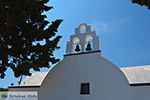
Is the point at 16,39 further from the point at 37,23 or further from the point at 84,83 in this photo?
the point at 84,83

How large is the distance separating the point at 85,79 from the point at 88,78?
172 mm

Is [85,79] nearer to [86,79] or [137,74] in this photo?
[86,79]

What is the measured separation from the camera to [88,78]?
28.6ft

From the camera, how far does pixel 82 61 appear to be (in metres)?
9.17

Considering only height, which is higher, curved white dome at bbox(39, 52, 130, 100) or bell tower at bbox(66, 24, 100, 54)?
bell tower at bbox(66, 24, 100, 54)

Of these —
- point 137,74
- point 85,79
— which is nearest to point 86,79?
point 85,79

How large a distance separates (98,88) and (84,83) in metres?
0.81

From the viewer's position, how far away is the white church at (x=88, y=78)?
319 inches

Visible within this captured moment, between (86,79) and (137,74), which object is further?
(137,74)

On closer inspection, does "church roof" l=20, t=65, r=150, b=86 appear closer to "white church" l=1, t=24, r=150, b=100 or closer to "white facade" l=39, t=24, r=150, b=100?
"white church" l=1, t=24, r=150, b=100

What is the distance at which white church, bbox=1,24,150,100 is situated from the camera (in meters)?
8.09

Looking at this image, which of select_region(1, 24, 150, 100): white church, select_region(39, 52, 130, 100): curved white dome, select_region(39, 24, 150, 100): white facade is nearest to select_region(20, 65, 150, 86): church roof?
select_region(1, 24, 150, 100): white church

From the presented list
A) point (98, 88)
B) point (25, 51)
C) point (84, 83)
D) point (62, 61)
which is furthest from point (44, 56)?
point (98, 88)

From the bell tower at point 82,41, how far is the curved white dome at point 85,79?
506mm
